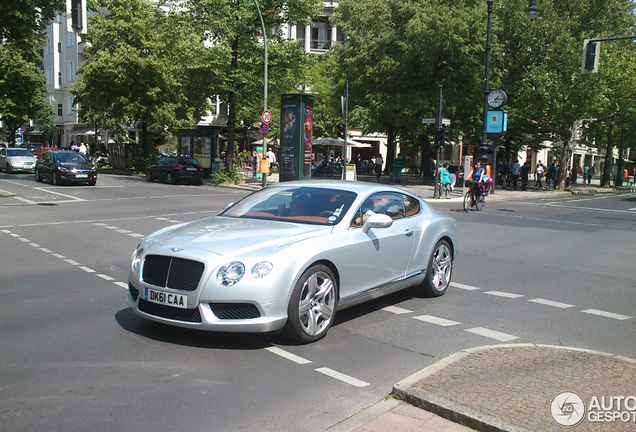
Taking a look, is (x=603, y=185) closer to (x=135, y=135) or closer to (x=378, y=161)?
(x=378, y=161)

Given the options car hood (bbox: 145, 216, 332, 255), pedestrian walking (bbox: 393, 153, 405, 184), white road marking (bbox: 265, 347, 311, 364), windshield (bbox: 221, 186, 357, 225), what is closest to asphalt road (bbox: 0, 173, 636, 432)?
white road marking (bbox: 265, 347, 311, 364)

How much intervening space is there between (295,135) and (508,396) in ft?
82.8

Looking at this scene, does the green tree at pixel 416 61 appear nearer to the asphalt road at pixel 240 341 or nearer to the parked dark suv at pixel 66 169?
the parked dark suv at pixel 66 169

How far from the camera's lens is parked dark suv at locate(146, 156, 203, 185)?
101 feet

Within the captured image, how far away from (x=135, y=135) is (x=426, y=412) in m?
63.6

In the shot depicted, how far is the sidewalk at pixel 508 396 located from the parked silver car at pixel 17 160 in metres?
36.3

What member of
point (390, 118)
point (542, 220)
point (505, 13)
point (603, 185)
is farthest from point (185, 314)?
point (603, 185)

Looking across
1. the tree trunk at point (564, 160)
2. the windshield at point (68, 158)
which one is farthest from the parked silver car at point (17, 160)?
the tree trunk at point (564, 160)

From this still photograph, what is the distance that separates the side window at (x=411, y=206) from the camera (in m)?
7.14

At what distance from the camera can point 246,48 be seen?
103 feet

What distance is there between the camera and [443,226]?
760 cm

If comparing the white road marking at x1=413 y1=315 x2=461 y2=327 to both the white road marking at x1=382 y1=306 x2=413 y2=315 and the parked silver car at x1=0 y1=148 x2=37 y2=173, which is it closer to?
the white road marking at x1=382 y1=306 x2=413 y2=315

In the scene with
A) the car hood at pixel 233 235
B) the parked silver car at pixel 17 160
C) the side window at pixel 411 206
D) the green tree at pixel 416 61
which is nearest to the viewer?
the car hood at pixel 233 235

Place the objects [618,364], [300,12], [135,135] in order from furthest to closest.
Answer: [135,135] < [300,12] < [618,364]
